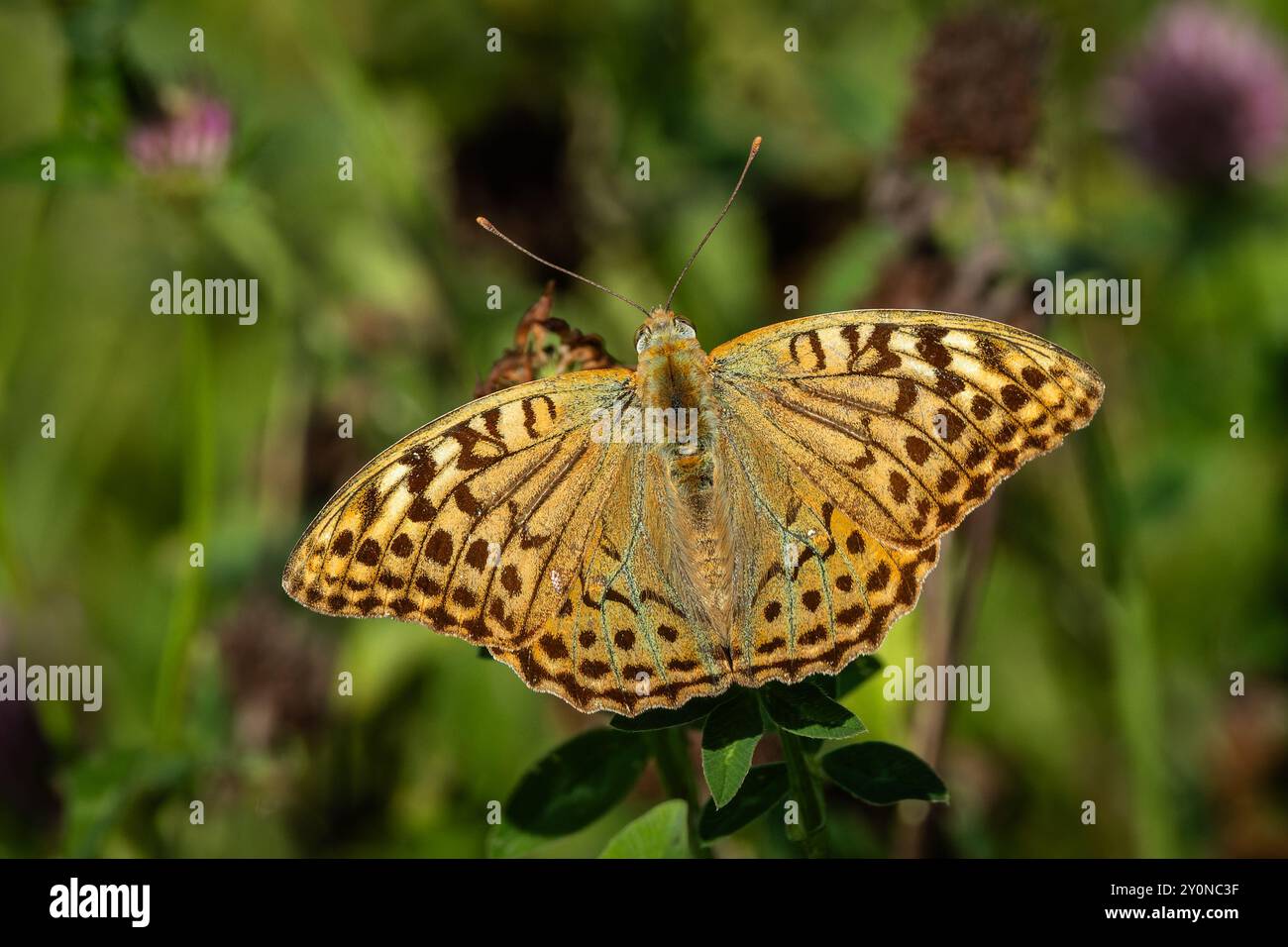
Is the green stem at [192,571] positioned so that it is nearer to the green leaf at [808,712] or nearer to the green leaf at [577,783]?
the green leaf at [577,783]

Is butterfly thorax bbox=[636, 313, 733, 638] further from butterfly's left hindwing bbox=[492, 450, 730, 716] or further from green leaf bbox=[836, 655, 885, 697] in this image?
green leaf bbox=[836, 655, 885, 697]

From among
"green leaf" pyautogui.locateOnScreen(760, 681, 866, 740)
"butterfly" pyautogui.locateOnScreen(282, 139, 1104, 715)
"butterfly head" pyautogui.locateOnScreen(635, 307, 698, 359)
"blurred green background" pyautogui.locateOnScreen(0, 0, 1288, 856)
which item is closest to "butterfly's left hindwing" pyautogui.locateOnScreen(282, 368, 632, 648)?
"butterfly" pyautogui.locateOnScreen(282, 139, 1104, 715)

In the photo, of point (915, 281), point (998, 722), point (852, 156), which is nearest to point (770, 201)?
point (852, 156)

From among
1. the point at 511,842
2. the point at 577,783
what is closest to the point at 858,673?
the point at 577,783

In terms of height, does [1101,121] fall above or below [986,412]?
above

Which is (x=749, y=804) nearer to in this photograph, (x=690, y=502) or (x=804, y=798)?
(x=804, y=798)

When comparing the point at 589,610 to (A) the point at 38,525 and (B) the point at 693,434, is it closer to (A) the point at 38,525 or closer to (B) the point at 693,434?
(B) the point at 693,434
